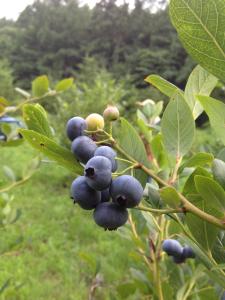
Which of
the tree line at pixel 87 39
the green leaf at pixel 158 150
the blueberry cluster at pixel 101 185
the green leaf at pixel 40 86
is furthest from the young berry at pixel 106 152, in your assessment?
the tree line at pixel 87 39

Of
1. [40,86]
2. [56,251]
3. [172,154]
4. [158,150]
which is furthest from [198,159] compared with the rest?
[56,251]

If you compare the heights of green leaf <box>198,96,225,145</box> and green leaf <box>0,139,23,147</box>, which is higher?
green leaf <box>198,96,225,145</box>

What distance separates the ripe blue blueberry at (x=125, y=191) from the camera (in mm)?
421

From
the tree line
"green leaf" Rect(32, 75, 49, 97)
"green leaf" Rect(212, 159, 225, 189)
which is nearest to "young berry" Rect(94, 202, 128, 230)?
"green leaf" Rect(212, 159, 225, 189)

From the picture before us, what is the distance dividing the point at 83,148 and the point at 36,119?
8 centimetres

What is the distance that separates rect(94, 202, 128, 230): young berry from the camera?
44 centimetres

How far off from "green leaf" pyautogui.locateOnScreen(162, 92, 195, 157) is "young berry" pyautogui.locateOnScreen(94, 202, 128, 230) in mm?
120

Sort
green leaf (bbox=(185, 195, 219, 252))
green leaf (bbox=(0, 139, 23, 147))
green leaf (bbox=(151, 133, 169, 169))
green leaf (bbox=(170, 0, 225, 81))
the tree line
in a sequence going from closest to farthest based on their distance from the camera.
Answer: green leaf (bbox=(170, 0, 225, 81)), green leaf (bbox=(185, 195, 219, 252)), green leaf (bbox=(151, 133, 169, 169)), green leaf (bbox=(0, 139, 23, 147)), the tree line

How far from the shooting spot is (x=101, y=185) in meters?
0.43

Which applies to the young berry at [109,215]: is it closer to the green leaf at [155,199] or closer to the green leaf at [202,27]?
the green leaf at [155,199]

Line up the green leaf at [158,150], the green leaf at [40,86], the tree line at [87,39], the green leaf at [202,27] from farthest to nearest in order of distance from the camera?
the tree line at [87,39]
the green leaf at [40,86]
the green leaf at [158,150]
the green leaf at [202,27]

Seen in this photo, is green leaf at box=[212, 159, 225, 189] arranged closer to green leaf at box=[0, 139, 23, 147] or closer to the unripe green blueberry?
the unripe green blueberry

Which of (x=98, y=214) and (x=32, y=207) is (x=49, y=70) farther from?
(x=98, y=214)

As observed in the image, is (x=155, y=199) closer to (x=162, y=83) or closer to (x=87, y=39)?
(x=162, y=83)
